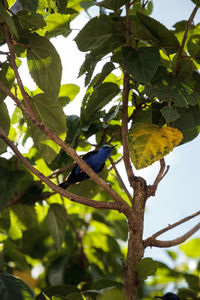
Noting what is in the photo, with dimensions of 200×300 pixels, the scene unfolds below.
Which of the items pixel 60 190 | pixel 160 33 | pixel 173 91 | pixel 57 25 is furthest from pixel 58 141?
pixel 57 25

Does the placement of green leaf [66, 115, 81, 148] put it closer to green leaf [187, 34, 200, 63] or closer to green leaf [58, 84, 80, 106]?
green leaf [58, 84, 80, 106]

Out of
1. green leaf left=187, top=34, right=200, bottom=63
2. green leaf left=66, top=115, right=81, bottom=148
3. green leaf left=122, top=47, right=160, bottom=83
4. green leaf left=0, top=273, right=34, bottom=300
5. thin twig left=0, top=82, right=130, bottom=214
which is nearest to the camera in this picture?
green leaf left=0, top=273, right=34, bottom=300

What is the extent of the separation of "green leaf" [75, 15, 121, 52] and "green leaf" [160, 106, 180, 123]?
0.34m

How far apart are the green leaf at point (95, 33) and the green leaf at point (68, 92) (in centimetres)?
83

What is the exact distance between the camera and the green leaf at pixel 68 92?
2430 mm

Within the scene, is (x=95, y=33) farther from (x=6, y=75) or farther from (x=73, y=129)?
(x=73, y=129)

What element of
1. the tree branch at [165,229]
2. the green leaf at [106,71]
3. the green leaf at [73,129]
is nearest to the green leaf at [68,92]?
the green leaf at [73,129]

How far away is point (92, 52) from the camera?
1695 mm

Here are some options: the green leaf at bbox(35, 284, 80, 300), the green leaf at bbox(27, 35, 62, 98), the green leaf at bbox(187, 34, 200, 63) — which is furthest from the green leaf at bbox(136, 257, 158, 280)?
the green leaf at bbox(187, 34, 200, 63)

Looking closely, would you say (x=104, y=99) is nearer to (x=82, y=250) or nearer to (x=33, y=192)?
(x=33, y=192)

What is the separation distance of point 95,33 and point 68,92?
86cm

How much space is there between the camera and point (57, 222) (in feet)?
7.14

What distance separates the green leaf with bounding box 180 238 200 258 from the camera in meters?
2.46

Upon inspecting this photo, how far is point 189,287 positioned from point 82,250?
71 centimetres
